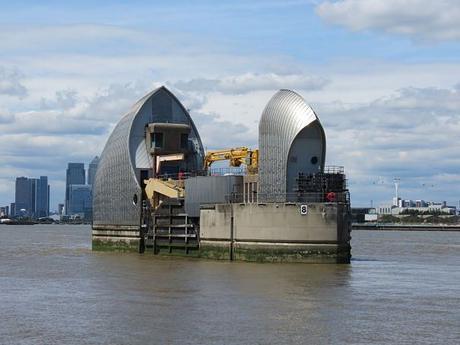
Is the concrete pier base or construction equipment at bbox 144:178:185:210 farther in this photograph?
construction equipment at bbox 144:178:185:210

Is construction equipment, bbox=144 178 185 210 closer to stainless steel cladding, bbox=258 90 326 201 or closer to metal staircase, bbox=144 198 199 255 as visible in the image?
metal staircase, bbox=144 198 199 255

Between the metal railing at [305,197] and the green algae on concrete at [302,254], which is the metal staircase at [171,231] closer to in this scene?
the metal railing at [305,197]

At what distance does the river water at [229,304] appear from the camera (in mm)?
28281

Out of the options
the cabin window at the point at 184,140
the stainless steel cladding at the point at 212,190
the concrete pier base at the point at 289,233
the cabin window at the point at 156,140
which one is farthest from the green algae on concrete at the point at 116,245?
the concrete pier base at the point at 289,233

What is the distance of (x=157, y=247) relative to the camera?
6606 cm

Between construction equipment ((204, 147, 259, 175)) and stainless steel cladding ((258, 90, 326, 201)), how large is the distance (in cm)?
450

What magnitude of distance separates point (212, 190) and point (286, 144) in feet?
21.4

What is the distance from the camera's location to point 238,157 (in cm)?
7012

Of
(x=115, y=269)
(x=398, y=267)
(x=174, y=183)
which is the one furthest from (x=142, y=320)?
(x=174, y=183)

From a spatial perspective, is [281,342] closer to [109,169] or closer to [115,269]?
[115,269]

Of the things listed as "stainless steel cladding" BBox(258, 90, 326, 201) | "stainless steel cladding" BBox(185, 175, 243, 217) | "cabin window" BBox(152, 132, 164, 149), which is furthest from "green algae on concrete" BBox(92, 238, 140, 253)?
"stainless steel cladding" BBox(258, 90, 326, 201)

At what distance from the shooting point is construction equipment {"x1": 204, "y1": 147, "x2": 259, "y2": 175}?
211 ft

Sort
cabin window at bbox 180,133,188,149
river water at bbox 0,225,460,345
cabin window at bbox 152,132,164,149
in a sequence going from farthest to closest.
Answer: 1. cabin window at bbox 180,133,188,149
2. cabin window at bbox 152,132,164,149
3. river water at bbox 0,225,460,345

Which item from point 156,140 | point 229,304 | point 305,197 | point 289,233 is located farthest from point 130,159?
point 229,304
